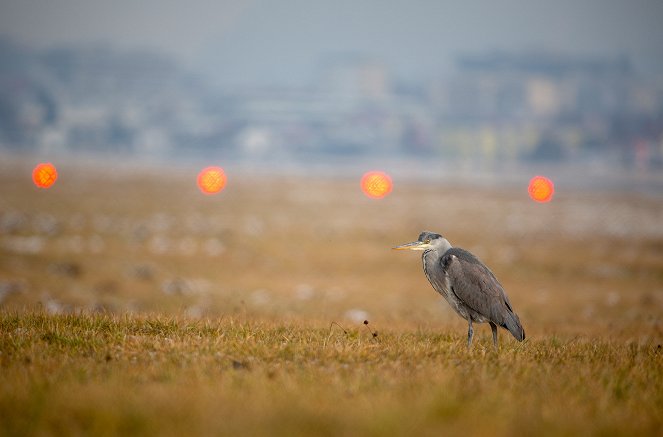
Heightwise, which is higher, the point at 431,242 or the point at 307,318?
the point at 431,242

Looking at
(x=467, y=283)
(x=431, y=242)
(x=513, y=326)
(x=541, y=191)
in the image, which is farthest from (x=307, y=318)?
(x=541, y=191)

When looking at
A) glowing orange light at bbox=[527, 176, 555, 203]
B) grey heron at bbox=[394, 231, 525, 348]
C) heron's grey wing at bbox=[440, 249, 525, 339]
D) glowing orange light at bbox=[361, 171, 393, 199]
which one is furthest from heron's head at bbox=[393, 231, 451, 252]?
glowing orange light at bbox=[527, 176, 555, 203]

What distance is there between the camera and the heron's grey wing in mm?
9844

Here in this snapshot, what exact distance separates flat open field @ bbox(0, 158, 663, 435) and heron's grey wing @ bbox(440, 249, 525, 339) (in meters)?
0.45

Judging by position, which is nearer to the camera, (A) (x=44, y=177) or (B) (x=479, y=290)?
(B) (x=479, y=290)

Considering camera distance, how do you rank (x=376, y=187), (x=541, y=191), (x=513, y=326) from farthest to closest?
(x=376, y=187)
(x=541, y=191)
(x=513, y=326)

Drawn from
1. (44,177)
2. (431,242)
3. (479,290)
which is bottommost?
(479,290)

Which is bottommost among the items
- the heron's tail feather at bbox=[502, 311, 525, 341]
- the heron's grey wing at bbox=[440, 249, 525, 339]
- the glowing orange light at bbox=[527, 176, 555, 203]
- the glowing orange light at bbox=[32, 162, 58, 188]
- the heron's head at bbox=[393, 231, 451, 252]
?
the glowing orange light at bbox=[527, 176, 555, 203]

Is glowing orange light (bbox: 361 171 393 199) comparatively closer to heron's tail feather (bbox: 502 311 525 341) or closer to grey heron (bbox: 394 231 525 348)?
grey heron (bbox: 394 231 525 348)

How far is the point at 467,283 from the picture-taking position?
9.85 meters

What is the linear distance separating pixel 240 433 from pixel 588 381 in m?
3.78

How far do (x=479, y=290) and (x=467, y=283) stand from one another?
0.56 ft

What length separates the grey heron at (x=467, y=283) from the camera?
985 centimetres

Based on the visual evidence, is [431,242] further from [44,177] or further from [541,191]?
[541,191]
